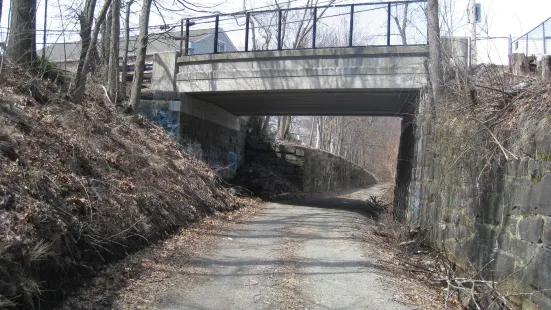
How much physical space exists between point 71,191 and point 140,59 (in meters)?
8.85

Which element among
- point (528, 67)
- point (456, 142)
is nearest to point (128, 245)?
point (456, 142)

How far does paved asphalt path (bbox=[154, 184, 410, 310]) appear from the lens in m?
5.83

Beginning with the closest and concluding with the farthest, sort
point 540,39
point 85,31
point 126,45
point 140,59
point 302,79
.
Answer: point 85,31
point 540,39
point 302,79
point 140,59
point 126,45

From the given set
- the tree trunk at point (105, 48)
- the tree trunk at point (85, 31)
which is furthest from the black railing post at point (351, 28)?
the tree trunk at point (105, 48)

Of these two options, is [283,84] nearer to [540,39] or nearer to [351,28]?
[351,28]

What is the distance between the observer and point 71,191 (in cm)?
657

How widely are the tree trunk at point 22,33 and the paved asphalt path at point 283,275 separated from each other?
562cm

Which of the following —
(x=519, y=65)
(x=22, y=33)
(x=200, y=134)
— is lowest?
(x=200, y=134)

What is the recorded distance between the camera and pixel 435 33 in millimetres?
11117

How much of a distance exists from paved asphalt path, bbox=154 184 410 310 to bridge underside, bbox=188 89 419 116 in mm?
5458

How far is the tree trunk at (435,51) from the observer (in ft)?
36.3

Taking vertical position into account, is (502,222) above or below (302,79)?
below

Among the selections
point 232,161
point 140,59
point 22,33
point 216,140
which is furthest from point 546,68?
point 232,161

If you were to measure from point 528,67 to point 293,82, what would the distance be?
315 inches
